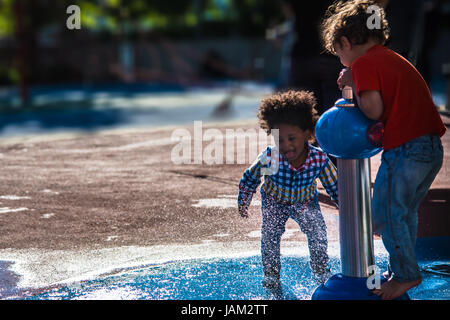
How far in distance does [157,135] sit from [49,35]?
23931mm

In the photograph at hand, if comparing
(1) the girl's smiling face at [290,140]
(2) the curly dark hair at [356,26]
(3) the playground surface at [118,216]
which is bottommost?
(3) the playground surface at [118,216]

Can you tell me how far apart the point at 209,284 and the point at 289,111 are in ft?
3.29

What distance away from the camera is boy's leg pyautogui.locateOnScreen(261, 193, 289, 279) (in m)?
3.84

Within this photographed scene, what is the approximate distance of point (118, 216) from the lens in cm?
566

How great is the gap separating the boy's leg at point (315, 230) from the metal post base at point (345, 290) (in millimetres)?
471

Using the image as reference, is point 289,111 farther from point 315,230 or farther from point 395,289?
point 395,289

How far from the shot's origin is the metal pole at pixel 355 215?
10.9ft

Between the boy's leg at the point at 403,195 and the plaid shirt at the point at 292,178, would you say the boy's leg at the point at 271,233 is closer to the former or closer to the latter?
the plaid shirt at the point at 292,178

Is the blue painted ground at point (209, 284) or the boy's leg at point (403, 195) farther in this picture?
the blue painted ground at point (209, 284)

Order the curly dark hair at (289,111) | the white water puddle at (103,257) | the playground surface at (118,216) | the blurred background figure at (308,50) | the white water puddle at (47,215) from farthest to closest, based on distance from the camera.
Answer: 1. the blurred background figure at (308,50)
2. the white water puddle at (47,215)
3. the playground surface at (118,216)
4. the white water puddle at (103,257)
5. the curly dark hair at (289,111)

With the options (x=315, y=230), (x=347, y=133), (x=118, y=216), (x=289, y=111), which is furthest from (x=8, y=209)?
(x=347, y=133)

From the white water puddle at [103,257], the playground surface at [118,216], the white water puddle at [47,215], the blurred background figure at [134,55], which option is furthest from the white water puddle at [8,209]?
the blurred background figure at [134,55]

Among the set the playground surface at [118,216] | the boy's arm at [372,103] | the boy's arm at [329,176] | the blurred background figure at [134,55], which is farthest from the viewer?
the blurred background figure at [134,55]

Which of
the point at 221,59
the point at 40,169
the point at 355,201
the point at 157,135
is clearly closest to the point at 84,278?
the point at 355,201
